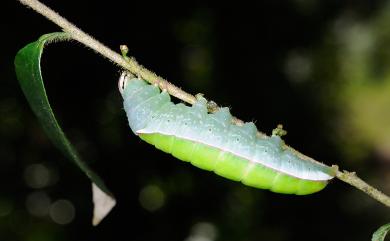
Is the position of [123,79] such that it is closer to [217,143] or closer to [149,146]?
[217,143]

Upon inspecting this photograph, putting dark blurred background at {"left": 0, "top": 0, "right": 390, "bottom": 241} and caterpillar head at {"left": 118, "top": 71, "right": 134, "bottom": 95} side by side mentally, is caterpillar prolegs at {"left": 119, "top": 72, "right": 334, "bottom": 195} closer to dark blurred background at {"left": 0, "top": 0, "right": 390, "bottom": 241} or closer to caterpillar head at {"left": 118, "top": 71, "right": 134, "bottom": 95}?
caterpillar head at {"left": 118, "top": 71, "right": 134, "bottom": 95}

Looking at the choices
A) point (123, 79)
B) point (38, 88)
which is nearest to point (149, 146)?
point (123, 79)

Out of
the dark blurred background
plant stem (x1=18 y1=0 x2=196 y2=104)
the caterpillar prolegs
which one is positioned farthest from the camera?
the dark blurred background

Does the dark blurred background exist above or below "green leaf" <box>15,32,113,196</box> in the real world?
above

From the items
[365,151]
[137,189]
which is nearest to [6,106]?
[137,189]

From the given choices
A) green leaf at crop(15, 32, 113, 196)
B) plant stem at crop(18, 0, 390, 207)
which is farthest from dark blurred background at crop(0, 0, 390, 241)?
plant stem at crop(18, 0, 390, 207)
